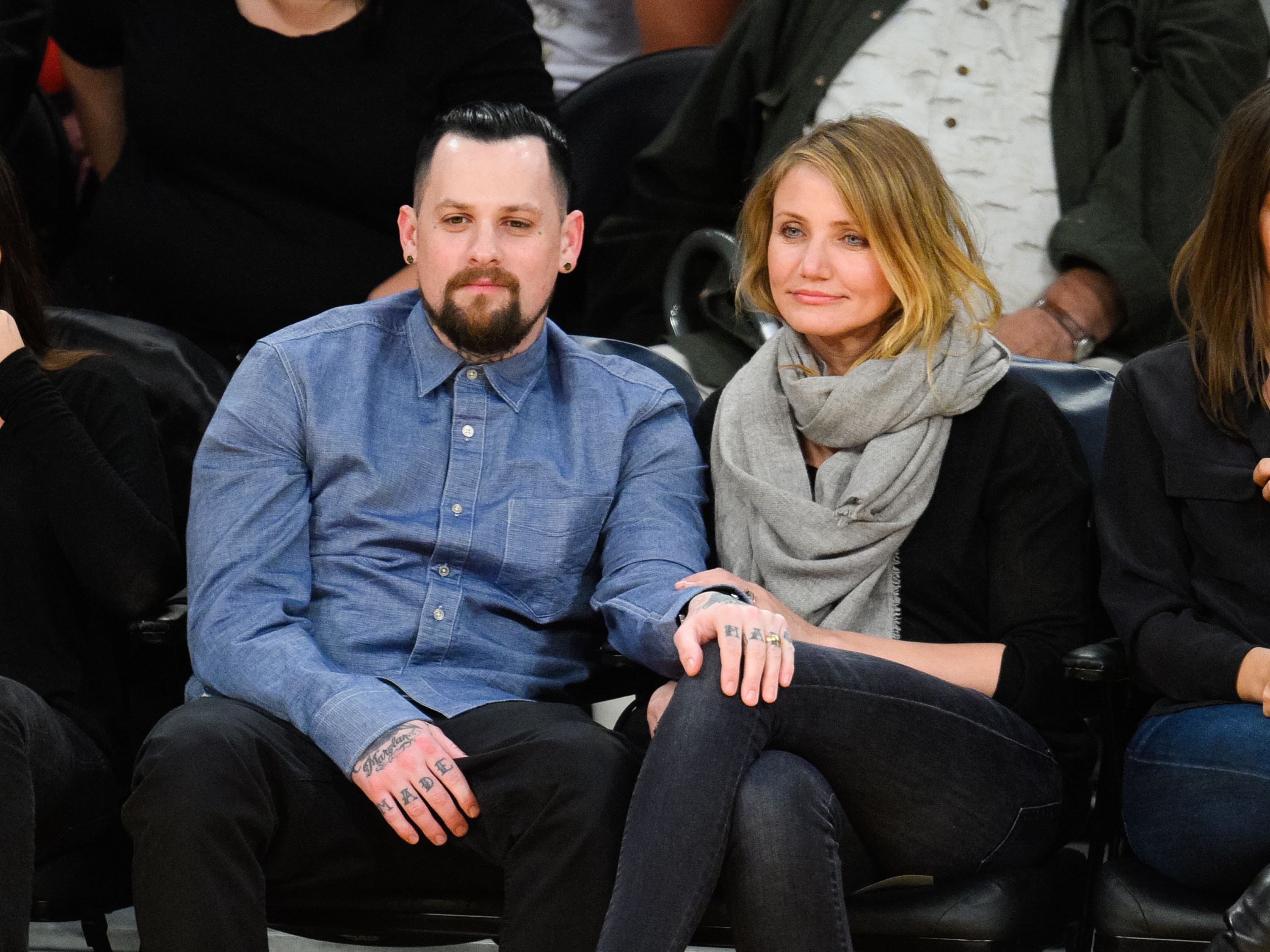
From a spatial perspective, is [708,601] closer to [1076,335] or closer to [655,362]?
[655,362]

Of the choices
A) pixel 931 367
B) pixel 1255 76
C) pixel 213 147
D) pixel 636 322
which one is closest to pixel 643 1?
pixel 636 322

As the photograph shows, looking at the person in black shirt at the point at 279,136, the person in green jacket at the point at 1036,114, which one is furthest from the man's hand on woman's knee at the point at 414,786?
the person in green jacket at the point at 1036,114

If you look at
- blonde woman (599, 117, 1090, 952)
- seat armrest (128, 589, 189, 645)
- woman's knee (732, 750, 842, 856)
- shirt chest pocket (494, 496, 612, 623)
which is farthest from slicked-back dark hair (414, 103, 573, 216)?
woman's knee (732, 750, 842, 856)

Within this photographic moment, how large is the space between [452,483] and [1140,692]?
0.99 meters

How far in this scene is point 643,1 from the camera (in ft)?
11.6

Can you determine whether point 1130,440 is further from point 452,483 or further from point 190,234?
point 190,234

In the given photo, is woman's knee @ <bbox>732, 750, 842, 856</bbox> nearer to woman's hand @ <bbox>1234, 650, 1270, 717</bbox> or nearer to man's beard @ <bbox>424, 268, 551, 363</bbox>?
woman's hand @ <bbox>1234, 650, 1270, 717</bbox>

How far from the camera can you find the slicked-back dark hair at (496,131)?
2.26 metres

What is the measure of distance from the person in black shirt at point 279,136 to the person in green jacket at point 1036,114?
0.40 metres

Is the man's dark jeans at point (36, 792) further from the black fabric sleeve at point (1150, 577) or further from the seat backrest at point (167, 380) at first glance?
the black fabric sleeve at point (1150, 577)

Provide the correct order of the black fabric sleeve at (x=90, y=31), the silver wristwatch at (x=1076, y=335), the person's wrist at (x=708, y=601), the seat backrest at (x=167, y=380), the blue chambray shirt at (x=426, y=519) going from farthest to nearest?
the black fabric sleeve at (x=90, y=31)
the silver wristwatch at (x=1076, y=335)
the seat backrest at (x=167, y=380)
the blue chambray shirt at (x=426, y=519)
the person's wrist at (x=708, y=601)

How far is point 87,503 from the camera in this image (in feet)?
7.14

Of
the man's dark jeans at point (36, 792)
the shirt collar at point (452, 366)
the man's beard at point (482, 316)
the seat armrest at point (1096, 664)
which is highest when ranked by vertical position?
the man's beard at point (482, 316)

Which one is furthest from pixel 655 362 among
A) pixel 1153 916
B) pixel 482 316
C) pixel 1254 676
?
pixel 1153 916
